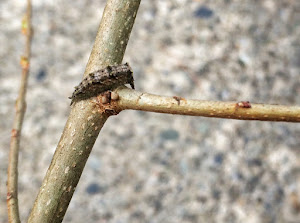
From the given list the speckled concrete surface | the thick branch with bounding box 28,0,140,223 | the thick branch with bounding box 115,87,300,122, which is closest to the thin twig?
the thick branch with bounding box 28,0,140,223

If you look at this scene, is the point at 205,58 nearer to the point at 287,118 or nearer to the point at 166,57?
the point at 166,57

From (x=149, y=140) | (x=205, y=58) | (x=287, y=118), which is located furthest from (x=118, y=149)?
(x=287, y=118)

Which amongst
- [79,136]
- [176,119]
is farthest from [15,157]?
[176,119]

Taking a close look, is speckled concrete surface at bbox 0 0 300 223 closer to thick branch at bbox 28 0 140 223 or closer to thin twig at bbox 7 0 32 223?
thin twig at bbox 7 0 32 223

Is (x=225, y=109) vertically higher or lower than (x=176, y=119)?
lower

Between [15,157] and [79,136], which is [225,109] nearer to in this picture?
[79,136]

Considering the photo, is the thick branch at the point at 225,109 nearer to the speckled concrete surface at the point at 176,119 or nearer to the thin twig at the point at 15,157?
the thin twig at the point at 15,157

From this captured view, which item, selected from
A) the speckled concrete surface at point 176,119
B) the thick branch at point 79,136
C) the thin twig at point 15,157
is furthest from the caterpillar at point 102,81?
the speckled concrete surface at point 176,119
